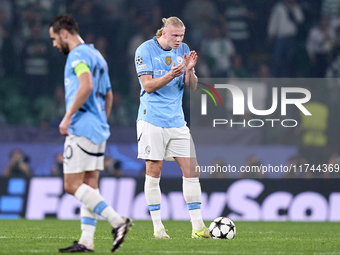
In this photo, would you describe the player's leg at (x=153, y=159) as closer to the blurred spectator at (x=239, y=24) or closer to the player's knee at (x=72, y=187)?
the player's knee at (x=72, y=187)

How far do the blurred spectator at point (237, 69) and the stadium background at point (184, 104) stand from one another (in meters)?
0.02

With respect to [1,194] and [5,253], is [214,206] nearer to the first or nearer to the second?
[1,194]

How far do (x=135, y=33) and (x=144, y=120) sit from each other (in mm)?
8347

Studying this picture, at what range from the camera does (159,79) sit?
627 cm

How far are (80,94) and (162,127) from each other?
1.81m

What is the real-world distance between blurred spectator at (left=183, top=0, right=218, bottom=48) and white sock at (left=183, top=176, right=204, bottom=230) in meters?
8.44

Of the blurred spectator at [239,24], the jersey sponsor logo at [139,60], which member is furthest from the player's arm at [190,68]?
the blurred spectator at [239,24]

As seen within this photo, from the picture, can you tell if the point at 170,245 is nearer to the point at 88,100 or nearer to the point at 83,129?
the point at 83,129

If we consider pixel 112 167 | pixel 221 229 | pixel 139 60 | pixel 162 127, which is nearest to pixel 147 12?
pixel 112 167

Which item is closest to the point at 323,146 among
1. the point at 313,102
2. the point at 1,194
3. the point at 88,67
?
the point at 313,102

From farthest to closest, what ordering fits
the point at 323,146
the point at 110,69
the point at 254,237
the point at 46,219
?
1. the point at 110,69
2. the point at 323,146
3. the point at 46,219
4. the point at 254,237

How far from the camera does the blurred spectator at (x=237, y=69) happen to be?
14.1m

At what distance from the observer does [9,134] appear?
40.5ft

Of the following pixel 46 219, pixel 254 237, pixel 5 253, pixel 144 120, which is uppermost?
pixel 144 120
